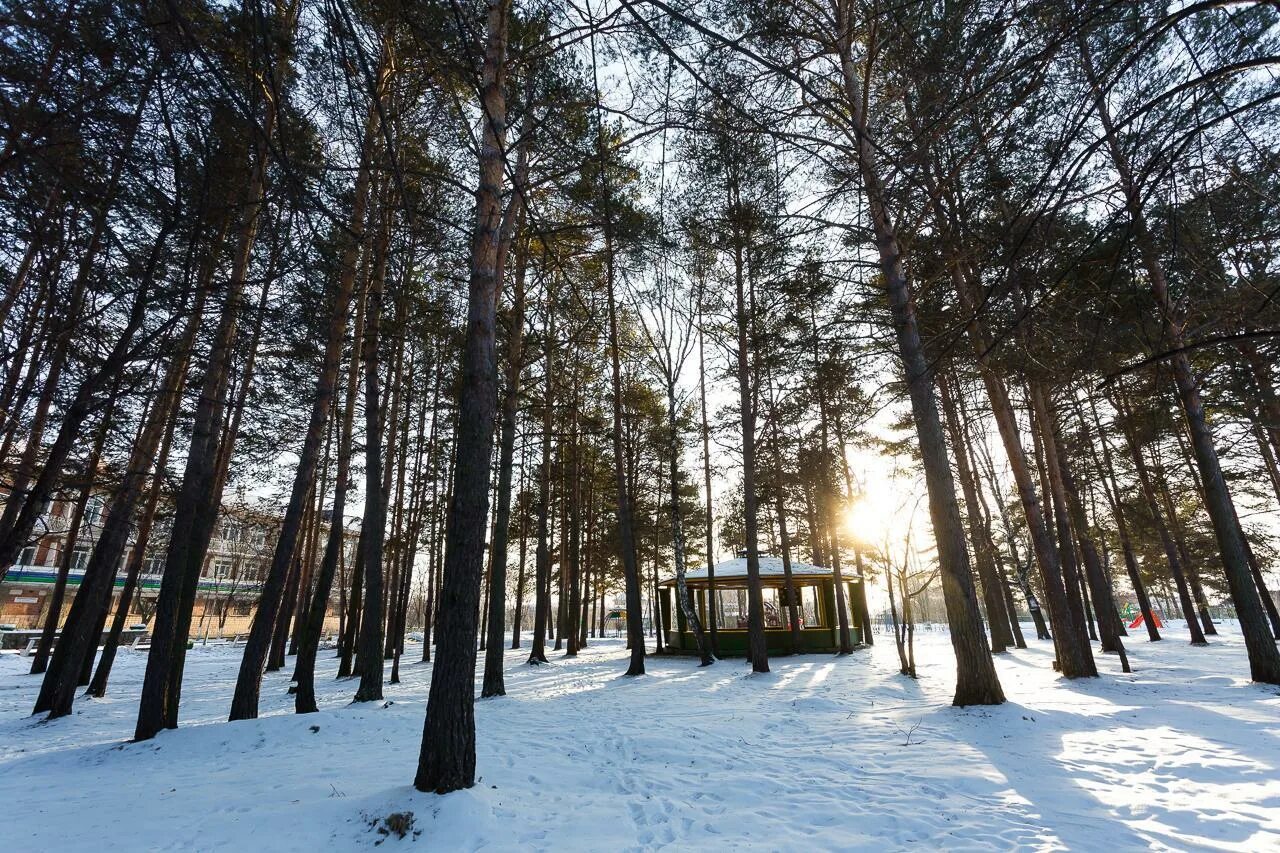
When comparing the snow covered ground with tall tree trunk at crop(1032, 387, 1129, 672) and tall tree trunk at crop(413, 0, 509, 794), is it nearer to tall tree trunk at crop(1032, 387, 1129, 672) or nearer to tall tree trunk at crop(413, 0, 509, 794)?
tall tree trunk at crop(413, 0, 509, 794)

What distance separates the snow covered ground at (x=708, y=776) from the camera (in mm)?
3254

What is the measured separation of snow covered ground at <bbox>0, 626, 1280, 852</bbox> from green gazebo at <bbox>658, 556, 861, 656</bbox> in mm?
8341

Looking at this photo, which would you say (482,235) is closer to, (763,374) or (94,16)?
(94,16)

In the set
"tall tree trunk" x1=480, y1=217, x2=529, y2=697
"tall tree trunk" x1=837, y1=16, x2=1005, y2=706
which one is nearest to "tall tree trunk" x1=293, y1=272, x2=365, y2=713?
"tall tree trunk" x1=480, y1=217, x2=529, y2=697

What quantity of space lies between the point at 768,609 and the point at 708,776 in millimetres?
14473

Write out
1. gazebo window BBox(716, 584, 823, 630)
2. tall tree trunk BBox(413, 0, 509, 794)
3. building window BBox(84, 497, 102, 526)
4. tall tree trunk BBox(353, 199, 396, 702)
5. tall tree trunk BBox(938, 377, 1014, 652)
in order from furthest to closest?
gazebo window BBox(716, 584, 823, 630) → tall tree trunk BBox(938, 377, 1014, 652) → tall tree trunk BBox(353, 199, 396, 702) → building window BBox(84, 497, 102, 526) → tall tree trunk BBox(413, 0, 509, 794)

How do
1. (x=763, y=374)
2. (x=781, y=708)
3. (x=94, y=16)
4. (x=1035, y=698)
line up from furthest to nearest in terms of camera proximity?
(x=763, y=374) → (x=781, y=708) → (x=1035, y=698) → (x=94, y=16)

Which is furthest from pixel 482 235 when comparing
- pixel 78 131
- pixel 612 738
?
pixel 612 738

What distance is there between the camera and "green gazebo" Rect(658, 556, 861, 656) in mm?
16188

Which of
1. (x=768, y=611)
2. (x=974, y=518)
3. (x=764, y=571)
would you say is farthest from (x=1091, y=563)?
(x=768, y=611)

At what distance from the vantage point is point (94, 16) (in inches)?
95.4

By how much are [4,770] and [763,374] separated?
41.6 ft

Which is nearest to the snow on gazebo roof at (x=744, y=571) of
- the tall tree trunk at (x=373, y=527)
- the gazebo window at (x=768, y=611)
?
the gazebo window at (x=768, y=611)

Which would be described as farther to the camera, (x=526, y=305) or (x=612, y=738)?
(x=526, y=305)
